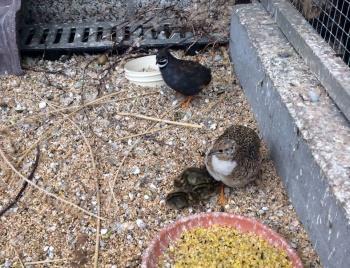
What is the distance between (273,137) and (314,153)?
0.76 meters

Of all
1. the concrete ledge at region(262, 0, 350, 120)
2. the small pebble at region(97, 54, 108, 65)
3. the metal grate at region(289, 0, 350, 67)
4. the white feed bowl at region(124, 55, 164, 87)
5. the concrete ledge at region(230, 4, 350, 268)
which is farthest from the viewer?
the small pebble at region(97, 54, 108, 65)

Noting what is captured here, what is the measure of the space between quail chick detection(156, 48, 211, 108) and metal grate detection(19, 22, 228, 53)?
777 millimetres

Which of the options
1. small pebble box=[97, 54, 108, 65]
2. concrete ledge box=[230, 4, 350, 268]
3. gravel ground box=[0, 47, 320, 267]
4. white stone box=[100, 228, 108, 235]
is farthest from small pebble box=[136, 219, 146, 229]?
small pebble box=[97, 54, 108, 65]

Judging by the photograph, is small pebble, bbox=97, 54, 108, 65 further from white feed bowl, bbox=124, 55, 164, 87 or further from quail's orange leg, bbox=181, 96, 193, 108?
quail's orange leg, bbox=181, 96, 193, 108

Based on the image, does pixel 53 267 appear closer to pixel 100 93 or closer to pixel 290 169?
pixel 290 169

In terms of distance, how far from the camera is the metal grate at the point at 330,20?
3.59m

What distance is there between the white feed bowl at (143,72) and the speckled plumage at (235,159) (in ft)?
4.50

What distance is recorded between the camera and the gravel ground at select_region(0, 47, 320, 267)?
3246mm

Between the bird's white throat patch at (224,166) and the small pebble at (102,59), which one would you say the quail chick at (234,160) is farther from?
the small pebble at (102,59)

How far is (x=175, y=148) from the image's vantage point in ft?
13.0

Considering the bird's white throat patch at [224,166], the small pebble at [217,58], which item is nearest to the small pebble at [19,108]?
the small pebble at [217,58]

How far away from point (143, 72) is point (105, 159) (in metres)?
1.08

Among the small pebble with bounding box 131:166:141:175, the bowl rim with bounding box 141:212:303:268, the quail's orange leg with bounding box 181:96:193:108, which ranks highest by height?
the bowl rim with bounding box 141:212:303:268

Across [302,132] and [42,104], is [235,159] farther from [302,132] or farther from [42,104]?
[42,104]
